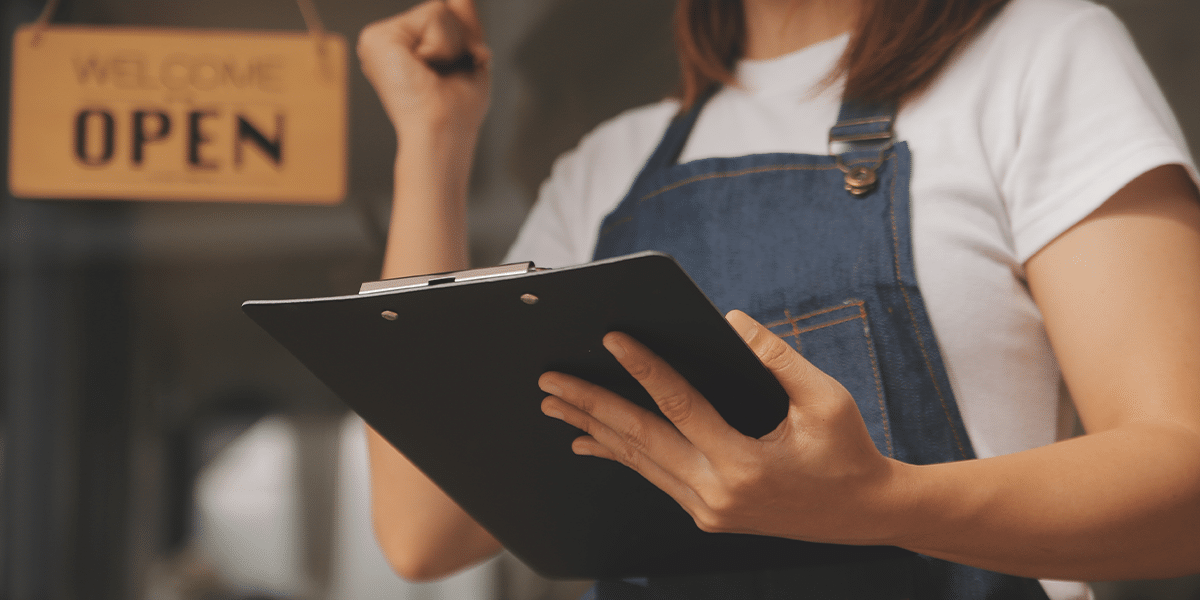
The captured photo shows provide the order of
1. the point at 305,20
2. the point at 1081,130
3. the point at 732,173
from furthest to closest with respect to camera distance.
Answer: the point at 305,20 → the point at 732,173 → the point at 1081,130

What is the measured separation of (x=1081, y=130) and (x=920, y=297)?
162 mm

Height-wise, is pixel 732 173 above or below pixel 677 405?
above

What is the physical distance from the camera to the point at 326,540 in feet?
Answer: 3.33

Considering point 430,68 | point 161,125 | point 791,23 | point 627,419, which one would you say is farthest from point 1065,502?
point 161,125

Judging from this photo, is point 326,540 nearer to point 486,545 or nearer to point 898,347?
point 486,545

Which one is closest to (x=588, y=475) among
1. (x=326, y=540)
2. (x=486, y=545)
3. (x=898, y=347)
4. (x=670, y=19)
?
(x=898, y=347)

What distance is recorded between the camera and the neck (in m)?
0.82

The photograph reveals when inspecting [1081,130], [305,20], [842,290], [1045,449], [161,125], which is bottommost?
[1045,449]

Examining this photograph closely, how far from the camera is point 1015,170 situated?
2.06 feet

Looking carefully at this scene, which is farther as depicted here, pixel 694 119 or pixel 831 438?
pixel 694 119

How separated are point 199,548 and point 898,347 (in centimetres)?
Result: 83

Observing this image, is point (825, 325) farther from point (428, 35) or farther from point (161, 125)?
point (161, 125)

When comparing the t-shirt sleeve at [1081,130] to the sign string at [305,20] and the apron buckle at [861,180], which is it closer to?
the apron buckle at [861,180]

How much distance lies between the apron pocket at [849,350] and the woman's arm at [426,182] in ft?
1.19
